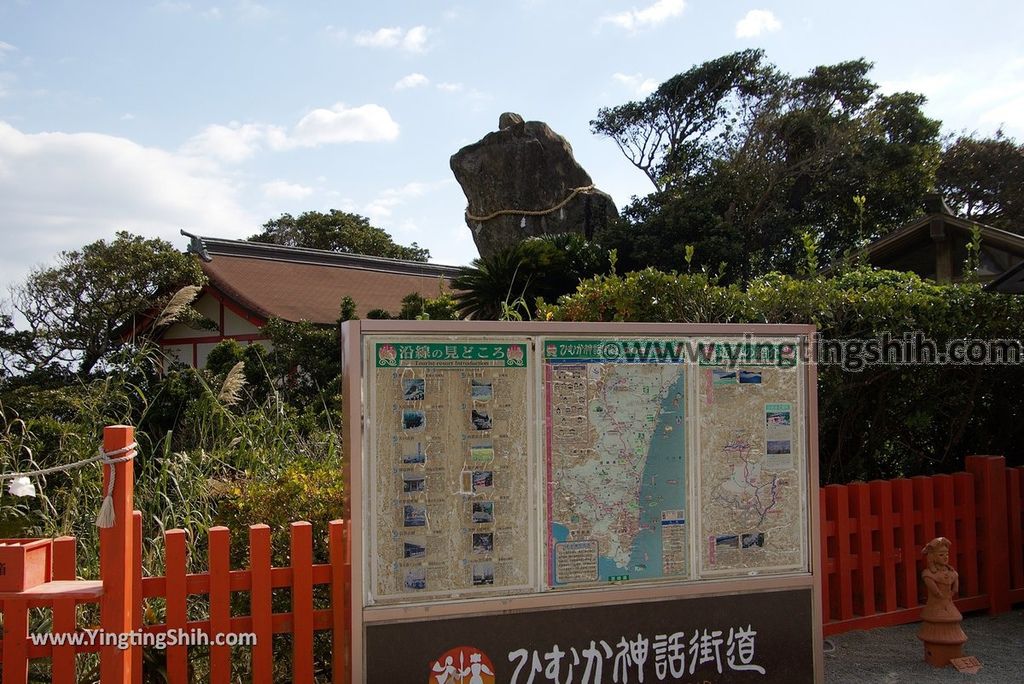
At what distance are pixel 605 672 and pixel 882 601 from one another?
91.9 inches

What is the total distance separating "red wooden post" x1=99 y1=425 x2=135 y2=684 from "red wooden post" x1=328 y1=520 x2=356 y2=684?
794mm

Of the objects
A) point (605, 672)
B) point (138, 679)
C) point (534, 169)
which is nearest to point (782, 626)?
point (605, 672)

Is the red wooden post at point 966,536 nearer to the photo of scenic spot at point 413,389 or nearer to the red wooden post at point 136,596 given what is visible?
the photo of scenic spot at point 413,389

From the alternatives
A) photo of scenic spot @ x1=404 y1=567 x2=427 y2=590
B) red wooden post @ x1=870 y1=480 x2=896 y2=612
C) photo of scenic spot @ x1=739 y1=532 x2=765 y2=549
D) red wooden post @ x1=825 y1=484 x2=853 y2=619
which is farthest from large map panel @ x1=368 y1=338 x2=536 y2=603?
red wooden post @ x1=870 y1=480 x2=896 y2=612

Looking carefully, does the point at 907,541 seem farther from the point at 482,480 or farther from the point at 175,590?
the point at 175,590

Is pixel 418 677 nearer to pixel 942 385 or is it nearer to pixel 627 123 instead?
pixel 942 385

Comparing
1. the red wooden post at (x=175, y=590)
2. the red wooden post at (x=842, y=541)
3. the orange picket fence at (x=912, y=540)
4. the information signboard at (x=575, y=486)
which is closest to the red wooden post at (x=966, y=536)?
the orange picket fence at (x=912, y=540)

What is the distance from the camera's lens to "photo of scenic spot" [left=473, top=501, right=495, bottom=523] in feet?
11.3

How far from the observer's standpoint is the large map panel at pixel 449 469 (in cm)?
333

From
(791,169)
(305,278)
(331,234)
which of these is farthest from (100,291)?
(331,234)

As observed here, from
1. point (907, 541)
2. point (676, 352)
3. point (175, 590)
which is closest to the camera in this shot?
point (175, 590)

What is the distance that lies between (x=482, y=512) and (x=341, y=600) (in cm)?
71

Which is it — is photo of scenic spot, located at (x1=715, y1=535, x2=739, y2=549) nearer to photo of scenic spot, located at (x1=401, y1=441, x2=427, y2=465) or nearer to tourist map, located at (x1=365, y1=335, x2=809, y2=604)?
tourist map, located at (x1=365, y1=335, x2=809, y2=604)

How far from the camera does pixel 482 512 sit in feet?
11.3
